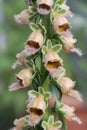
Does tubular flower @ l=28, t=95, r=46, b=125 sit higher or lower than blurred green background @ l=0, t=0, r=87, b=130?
lower

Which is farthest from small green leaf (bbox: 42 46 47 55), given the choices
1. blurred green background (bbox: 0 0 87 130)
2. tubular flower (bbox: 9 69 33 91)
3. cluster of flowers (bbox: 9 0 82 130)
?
blurred green background (bbox: 0 0 87 130)

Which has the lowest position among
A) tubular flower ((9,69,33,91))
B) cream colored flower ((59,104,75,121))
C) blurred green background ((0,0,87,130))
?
tubular flower ((9,69,33,91))

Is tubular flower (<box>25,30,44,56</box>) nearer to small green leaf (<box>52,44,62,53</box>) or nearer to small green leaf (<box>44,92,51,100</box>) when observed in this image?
small green leaf (<box>52,44,62,53</box>)

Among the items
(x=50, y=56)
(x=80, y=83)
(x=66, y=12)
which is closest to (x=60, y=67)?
(x=50, y=56)

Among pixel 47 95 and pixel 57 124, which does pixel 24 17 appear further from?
pixel 57 124

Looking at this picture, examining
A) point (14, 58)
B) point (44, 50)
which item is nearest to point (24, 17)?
point (44, 50)

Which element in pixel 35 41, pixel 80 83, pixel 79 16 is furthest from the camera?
pixel 80 83

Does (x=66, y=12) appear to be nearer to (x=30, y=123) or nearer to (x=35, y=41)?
(x=35, y=41)

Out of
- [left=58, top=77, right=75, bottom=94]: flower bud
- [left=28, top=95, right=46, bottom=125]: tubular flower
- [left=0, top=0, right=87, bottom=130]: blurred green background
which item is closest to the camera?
[left=28, top=95, right=46, bottom=125]: tubular flower
